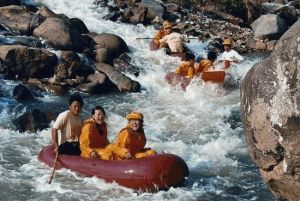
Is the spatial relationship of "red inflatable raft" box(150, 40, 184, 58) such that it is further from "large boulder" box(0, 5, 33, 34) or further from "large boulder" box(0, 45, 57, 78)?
"large boulder" box(0, 45, 57, 78)

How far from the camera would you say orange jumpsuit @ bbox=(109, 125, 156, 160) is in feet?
26.2

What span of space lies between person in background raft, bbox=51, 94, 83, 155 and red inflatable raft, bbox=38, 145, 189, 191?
38cm

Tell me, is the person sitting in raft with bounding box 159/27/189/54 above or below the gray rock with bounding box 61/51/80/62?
above

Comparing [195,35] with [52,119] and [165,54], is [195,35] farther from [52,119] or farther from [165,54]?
[52,119]

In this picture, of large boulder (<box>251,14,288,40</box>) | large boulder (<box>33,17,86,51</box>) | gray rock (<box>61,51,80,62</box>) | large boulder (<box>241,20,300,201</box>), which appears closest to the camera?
large boulder (<box>241,20,300,201</box>)

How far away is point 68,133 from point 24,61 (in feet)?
18.0

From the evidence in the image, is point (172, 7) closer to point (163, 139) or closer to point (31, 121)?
point (163, 139)

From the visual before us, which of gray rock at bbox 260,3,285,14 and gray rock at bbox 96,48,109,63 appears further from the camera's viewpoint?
gray rock at bbox 260,3,285,14

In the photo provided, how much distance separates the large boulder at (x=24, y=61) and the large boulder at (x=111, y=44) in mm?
2300

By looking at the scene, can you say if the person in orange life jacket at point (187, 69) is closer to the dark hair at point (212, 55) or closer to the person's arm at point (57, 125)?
the dark hair at point (212, 55)

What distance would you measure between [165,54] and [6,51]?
16.1ft

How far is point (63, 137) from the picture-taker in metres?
8.52

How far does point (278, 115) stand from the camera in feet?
18.0

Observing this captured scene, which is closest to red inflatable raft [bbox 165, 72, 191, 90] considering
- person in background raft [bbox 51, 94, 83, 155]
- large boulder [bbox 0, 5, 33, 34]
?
Answer: large boulder [bbox 0, 5, 33, 34]
